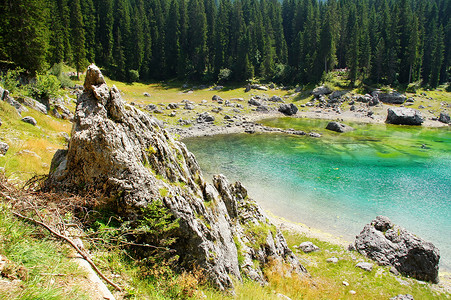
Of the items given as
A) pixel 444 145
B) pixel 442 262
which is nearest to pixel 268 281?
pixel 442 262

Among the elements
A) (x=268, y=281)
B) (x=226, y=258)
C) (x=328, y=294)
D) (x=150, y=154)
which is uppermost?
(x=150, y=154)

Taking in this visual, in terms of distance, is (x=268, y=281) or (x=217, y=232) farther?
(x=268, y=281)

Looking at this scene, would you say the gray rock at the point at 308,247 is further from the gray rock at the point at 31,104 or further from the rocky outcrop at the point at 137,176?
the gray rock at the point at 31,104

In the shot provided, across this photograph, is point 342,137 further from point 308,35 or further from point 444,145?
point 308,35

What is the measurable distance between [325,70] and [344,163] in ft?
209

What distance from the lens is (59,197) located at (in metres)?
6.47

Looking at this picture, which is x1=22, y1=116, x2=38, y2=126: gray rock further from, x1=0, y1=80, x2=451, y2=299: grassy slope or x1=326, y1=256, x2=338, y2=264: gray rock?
x1=326, y1=256, x2=338, y2=264: gray rock

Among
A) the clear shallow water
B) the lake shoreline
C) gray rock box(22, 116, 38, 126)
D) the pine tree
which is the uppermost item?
the pine tree

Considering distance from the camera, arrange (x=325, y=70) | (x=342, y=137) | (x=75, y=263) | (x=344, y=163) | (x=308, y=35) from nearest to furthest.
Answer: (x=75, y=263)
(x=344, y=163)
(x=342, y=137)
(x=325, y=70)
(x=308, y=35)

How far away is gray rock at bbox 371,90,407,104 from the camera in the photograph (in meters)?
76.1

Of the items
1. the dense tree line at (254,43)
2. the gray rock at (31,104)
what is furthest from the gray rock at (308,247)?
the dense tree line at (254,43)

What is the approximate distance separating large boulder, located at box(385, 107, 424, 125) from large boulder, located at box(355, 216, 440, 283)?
56.7m

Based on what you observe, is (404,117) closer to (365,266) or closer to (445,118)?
(445,118)

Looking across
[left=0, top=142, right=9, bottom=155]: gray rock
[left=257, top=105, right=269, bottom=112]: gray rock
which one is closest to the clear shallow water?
[left=0, top=142, right=9, bottom=155]: gray rock
